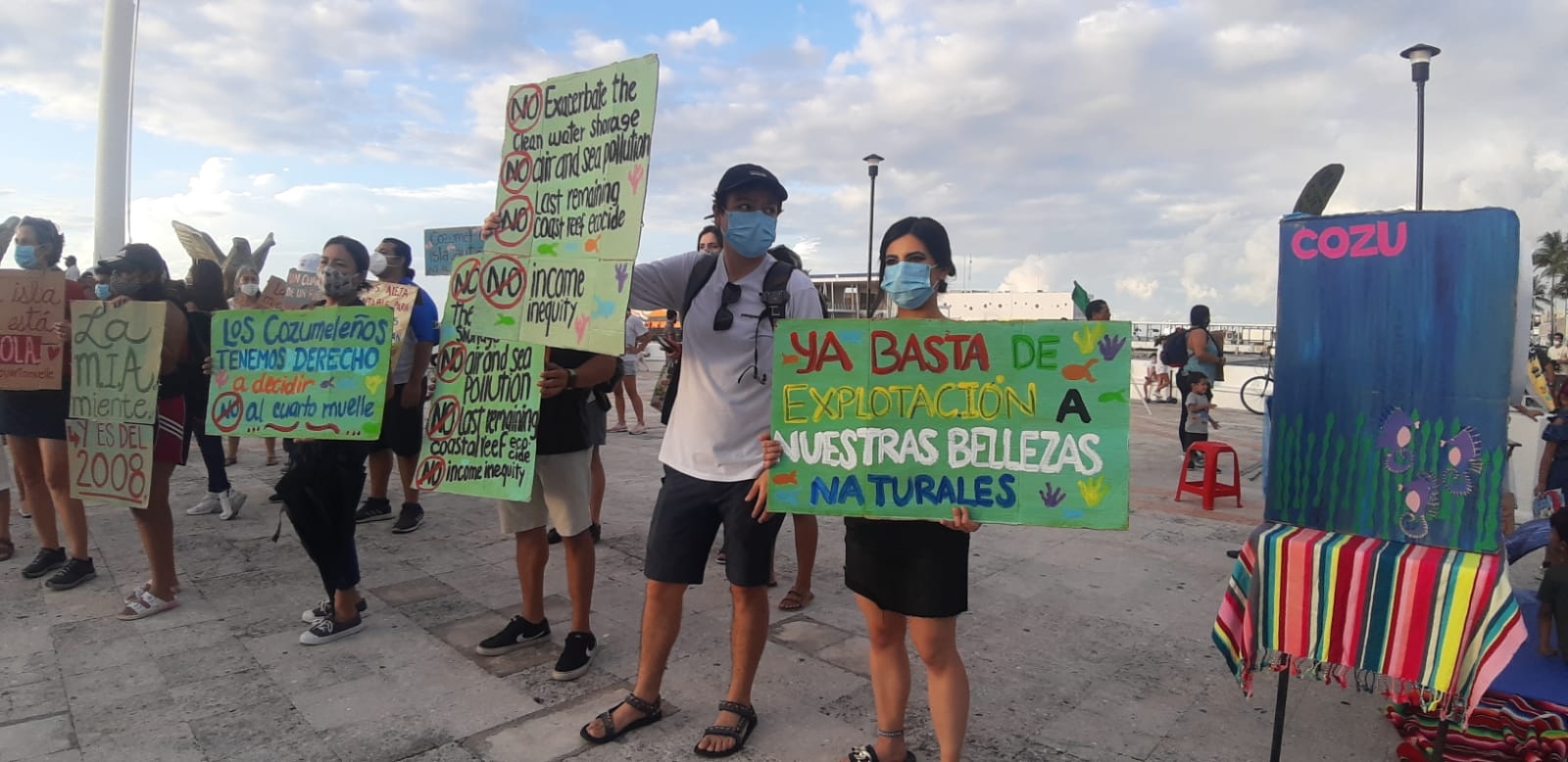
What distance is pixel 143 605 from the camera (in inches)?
159

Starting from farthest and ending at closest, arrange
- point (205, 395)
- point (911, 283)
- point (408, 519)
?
point (408, 519)
point (205, 395)
point (911, 283)

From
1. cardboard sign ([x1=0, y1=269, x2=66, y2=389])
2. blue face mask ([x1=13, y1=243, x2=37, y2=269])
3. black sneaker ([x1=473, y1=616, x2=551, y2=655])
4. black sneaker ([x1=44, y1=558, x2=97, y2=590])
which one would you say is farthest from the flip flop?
blue face mask ([x1=13, y1=243, x2=37, y2=269])

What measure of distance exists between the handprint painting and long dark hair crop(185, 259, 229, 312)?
549cm

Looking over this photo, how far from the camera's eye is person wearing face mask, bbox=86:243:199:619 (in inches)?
161

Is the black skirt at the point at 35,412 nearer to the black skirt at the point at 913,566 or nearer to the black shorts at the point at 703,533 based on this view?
the black shorts at the point at 703,533

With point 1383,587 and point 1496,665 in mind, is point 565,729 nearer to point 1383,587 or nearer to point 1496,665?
point 1383,587

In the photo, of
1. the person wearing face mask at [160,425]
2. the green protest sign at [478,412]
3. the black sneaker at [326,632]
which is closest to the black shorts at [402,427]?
the person wearing face mask at [160,425]

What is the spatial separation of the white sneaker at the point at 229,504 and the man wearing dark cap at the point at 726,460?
4671 millimetres

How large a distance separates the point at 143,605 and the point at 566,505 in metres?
A: 2.39

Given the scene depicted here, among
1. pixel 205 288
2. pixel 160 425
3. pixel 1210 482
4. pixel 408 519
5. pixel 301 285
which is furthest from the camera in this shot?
pixel 301 285

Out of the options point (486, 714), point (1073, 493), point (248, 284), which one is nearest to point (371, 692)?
point (486, 714)

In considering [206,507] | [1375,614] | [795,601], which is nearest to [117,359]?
[206,507]

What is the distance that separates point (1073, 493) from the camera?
7.61ft

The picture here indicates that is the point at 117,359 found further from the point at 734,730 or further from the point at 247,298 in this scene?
the point at 247,298
